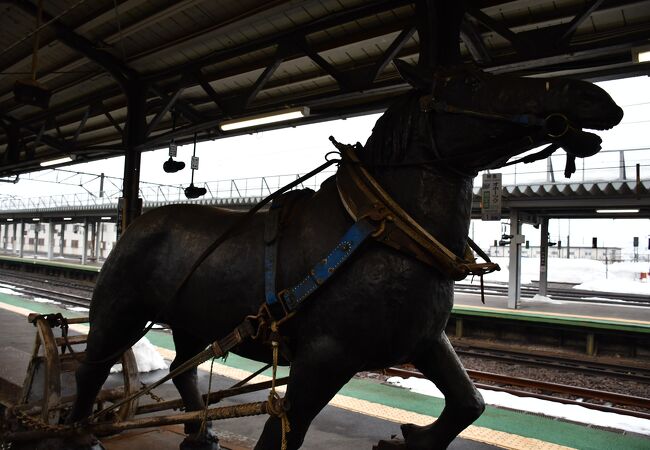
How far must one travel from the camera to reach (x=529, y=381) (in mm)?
6820

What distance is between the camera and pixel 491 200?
11180 millimetres

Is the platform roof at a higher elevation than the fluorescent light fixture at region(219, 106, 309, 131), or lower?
higher

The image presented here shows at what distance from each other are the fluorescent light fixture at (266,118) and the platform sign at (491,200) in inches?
248

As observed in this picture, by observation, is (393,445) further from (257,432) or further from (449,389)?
(257,432)

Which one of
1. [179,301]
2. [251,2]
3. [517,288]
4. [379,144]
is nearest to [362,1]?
[251,2]

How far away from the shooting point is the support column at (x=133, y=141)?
6.67m

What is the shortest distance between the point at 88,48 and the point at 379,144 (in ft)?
17.8

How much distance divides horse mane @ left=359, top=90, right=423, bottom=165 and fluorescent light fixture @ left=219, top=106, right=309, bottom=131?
4.30m

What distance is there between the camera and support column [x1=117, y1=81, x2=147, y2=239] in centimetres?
667

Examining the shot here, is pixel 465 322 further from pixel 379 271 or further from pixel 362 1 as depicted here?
pixel 379 271

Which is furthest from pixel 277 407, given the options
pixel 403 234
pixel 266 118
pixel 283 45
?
pixel 266 118

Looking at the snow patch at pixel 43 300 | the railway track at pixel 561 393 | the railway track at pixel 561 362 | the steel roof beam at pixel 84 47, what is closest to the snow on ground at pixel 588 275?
the railway track at pixel 561 362

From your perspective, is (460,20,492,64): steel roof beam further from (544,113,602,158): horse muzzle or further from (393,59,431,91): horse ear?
(544,113,602,158): horse muzzle

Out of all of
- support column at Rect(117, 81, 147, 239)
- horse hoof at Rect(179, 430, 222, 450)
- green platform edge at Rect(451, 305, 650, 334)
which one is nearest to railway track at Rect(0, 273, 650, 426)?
green platform edge at Rect(451, 305, 650, 334)
